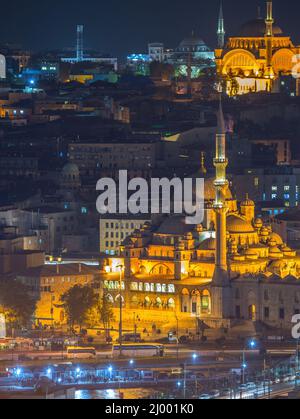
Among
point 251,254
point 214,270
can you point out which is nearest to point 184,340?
point 214,270

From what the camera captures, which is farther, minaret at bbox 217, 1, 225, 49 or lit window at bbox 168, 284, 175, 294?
minaret at bbox 217, 1, 225, 49

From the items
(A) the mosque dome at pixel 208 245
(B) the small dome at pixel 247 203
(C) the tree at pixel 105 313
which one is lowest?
(C) the tree at pixel 105 313

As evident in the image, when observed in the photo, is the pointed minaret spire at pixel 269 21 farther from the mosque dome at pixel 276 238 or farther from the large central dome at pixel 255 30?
the mosque dome at pixel 276 238

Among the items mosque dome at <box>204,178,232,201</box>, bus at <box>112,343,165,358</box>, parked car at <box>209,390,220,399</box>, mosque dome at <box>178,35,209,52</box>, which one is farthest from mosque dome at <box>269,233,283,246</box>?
mosque dome at <box>178,35,209,52</box>

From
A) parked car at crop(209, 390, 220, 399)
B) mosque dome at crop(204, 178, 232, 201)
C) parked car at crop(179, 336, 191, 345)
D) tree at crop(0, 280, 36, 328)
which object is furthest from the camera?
mosque dome at crop(204, 178, 232, 201)

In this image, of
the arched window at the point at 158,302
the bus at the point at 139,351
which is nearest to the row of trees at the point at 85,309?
the arched window at the point at 158,302

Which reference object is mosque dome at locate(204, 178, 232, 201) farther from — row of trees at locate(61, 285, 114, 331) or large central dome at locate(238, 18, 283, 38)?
large central dome at locate(238, 18, 283, 38)

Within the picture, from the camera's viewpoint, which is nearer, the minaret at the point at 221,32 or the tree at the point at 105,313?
the tree at the point at 105,313

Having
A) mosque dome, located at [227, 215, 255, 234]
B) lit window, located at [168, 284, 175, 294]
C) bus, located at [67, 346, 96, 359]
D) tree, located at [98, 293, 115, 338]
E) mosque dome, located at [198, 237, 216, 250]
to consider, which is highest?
mosque dome, located at [227, 215, 255, 234]
